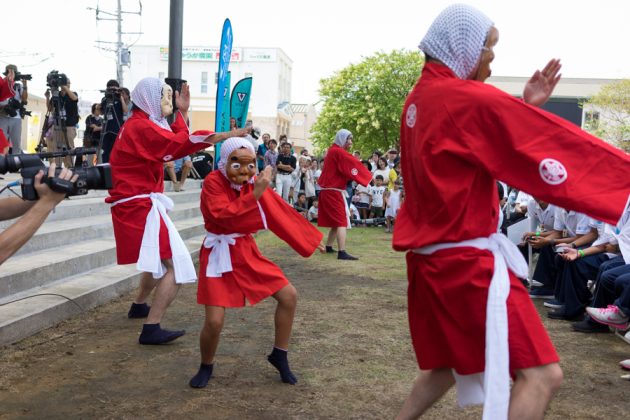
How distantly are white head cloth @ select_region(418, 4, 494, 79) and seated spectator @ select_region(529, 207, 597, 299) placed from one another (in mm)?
4750

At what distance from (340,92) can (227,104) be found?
34.0 meters

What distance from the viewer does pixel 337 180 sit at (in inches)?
432

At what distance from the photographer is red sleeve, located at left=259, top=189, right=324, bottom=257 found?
4.39 m

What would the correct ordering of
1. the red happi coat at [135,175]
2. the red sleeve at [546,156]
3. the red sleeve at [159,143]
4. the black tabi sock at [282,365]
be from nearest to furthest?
the red sleeve at [546,156] < the black tabi sock at [282,365] < the red sleeve at [159,143] < the red happi coat at [135,175]

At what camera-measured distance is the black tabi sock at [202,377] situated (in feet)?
14.3

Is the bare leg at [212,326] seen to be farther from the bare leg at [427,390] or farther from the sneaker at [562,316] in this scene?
the sneaker at [562,316]

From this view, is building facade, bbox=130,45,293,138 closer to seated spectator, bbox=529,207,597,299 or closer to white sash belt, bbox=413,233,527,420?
seated spectator, bbox=529,207,597,299

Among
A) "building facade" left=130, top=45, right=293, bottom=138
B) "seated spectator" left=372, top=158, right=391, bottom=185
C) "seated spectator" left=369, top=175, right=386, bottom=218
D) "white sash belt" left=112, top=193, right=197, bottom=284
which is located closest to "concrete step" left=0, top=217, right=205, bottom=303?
"white sash belt" left=112, top=193, right=197, bottom=284

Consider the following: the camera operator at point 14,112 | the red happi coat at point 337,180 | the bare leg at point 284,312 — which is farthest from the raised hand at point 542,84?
the camera operator at point 14,112

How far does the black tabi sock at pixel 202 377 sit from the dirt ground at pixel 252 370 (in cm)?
6

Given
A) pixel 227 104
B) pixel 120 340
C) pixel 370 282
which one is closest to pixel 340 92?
pixel 227 104

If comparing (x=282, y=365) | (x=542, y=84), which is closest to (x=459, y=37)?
(x=542, y=84)

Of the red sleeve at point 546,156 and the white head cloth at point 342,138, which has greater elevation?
the red sleeve at point 546,156

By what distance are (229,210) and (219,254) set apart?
0.35m
